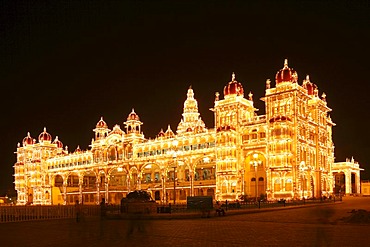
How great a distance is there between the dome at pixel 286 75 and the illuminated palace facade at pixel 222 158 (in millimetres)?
150

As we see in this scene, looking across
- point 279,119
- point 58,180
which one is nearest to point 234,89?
point 279,119

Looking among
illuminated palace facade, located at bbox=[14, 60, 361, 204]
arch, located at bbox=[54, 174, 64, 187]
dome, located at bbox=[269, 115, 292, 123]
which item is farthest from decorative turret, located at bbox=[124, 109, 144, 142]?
dome, located at bbox=[269, 115, 292, 123]

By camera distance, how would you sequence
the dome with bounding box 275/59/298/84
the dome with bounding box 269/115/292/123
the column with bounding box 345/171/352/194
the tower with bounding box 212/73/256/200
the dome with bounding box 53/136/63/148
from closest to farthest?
the dome with bounding box 269/115/292/123
the dome with bounding box 275/59/298/84
the tower with bounding box 212/73/256/200
the column with bounding box 345/171/352/194
the dome with bounding box 53/136/63/148

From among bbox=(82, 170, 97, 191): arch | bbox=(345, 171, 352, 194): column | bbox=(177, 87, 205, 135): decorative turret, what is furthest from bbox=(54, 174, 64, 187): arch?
bbox=(345, 171, 352, 194): column

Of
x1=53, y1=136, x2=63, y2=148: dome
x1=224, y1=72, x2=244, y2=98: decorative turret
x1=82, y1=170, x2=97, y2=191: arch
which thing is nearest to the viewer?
x1=224, y1=72, x2=244, y2=98: decorative turret

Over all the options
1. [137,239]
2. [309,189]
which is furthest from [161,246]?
[309,189]

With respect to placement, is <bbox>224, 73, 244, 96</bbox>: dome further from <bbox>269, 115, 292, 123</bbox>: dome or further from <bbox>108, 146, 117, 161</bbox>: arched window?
<bbox>108, 146, 117, 161</bbox>: arched window

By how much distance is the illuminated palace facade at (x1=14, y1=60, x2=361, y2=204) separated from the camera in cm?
6275

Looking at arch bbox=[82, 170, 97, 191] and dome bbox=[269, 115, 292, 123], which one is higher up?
dome bbox=[269, 115, 292, 123]

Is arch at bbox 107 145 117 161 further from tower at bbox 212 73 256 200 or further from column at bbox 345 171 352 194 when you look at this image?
column at bbox 345 171 352 194

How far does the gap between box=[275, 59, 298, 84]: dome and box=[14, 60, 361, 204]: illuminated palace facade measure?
0.49 ft

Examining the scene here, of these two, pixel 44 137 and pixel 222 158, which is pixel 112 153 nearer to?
pixel 44 137

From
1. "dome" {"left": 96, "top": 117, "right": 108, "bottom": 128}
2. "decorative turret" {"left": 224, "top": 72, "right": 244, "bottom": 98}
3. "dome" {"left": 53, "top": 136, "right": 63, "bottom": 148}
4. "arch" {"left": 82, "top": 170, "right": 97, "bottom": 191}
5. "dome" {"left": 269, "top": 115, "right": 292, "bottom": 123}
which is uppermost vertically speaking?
"decorative turret" {"left": 224, "top": 72, "right": 244, "bottom": 98}

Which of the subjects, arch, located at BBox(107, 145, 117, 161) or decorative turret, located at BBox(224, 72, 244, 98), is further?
arch, located at BBox(107, 145, 117, 161)
